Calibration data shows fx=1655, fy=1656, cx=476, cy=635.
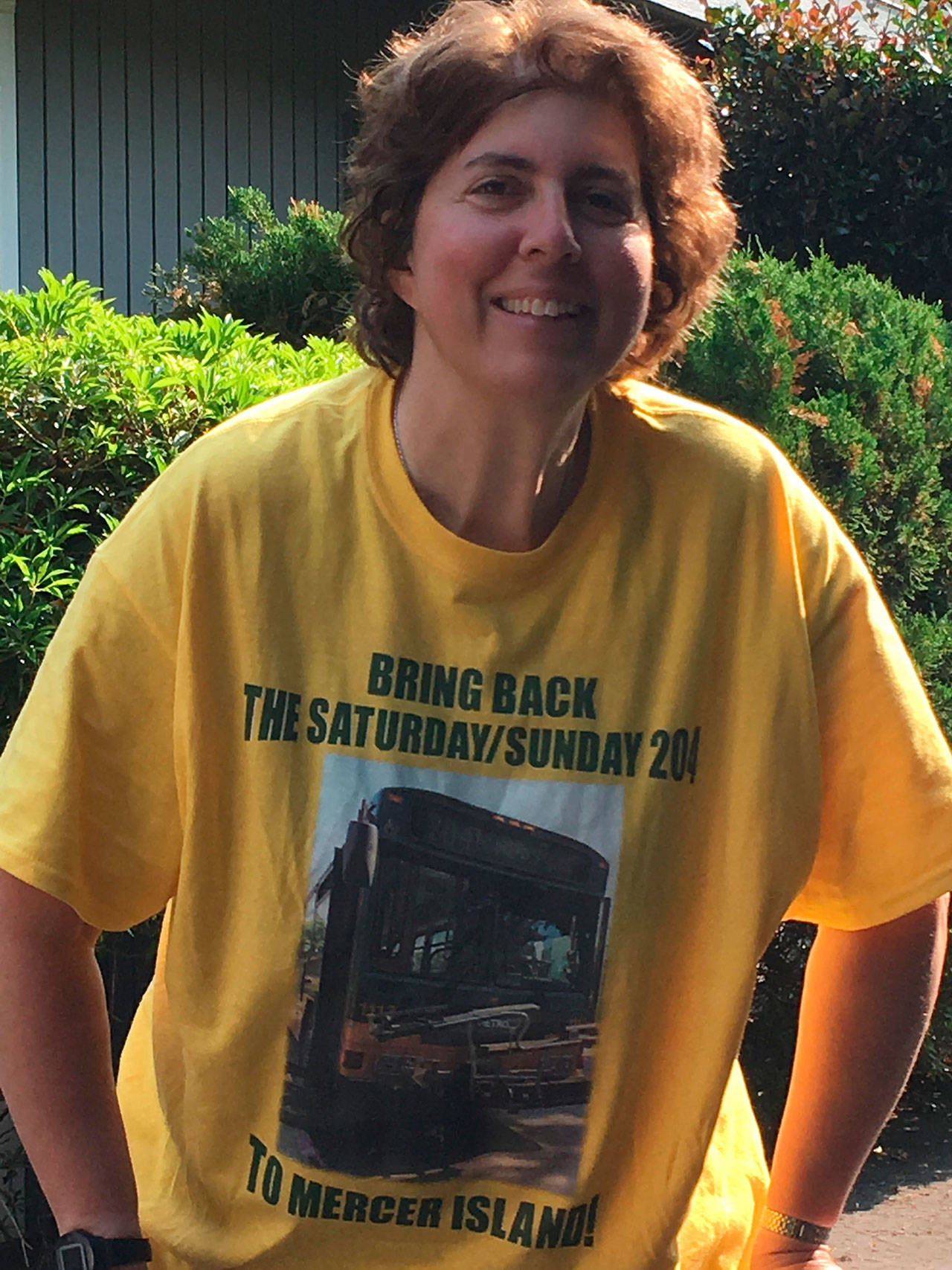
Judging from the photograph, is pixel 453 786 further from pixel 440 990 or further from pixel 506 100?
pixel 506 100

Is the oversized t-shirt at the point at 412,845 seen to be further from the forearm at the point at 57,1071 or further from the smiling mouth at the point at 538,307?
the smiling mouth at the point at 538,307

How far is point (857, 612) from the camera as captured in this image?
188 cm

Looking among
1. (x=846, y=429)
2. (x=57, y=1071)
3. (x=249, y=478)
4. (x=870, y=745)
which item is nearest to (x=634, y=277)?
(x=249, y=478)

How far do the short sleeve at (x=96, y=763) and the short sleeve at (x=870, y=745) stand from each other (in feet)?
2.41

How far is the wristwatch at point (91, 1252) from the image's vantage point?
173 cm

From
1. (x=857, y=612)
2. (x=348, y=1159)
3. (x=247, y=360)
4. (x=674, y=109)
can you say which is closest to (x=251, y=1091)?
(x=348, y=1159)

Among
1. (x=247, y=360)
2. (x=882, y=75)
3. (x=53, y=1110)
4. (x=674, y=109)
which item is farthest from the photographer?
(x=882, y=75)

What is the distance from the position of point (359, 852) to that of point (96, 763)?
298 mm

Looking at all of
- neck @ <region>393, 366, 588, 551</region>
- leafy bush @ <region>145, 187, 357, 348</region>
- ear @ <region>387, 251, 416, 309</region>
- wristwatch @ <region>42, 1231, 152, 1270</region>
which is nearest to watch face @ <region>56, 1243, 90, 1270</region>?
wristwatch @ <region>42, 1231, 152, 1270</region>

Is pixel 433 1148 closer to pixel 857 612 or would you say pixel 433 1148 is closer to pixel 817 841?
pixel 817 841

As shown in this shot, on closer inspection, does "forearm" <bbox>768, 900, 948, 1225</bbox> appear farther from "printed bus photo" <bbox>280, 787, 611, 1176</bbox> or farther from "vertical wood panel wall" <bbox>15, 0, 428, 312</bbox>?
"vertical wood panel wall" <bbox>15, 0, 428, 312</bbox>

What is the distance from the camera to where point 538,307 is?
5.76 ft

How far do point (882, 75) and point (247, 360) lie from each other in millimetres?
5487

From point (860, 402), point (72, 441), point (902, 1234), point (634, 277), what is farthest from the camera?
point (860, 402)
